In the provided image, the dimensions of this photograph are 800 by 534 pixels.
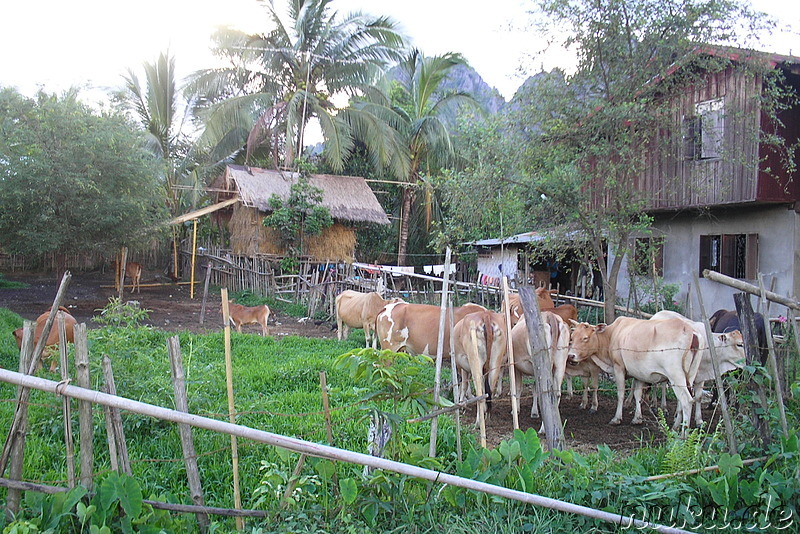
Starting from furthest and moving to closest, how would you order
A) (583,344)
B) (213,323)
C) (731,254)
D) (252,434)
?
1. (731,254)
2. (213,323)
3. (583,344)
4. (252,434)

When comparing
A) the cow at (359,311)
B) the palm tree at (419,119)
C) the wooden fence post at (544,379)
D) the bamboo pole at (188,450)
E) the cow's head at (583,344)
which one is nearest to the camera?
the bamboo pole at (188,450)

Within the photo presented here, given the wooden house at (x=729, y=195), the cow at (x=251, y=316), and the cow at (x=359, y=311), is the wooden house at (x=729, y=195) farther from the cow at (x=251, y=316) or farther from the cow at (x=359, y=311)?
the cow at (x=251, y=316)

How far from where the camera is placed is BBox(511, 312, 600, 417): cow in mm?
6746

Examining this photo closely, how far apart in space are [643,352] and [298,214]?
15217mm

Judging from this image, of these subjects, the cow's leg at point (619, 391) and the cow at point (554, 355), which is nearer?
the cow at point (554, 355)

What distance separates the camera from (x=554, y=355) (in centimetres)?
702

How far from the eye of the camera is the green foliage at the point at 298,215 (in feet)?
66.9

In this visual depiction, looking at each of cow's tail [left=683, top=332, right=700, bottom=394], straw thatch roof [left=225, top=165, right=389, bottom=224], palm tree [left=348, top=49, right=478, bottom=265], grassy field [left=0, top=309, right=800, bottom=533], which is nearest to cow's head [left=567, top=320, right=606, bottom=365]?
cow's tail [left=683, top=332, right=700, bottom=394]

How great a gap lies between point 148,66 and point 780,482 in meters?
27.4

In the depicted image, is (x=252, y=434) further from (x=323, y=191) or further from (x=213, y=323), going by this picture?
(x=323, y=191)

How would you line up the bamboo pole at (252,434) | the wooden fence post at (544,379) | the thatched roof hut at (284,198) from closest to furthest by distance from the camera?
the bamboo pole at (252,434) < the wooden fence post at (544,379) < the thatched roof hut at (284,198)

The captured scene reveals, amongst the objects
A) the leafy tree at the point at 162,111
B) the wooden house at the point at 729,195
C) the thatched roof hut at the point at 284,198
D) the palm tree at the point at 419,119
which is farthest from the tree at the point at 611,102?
the leafy tree at the point at 162,111

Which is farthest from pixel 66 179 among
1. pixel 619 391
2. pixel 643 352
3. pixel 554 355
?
pixel 643 352

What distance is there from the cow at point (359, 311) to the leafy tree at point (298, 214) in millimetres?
7793
